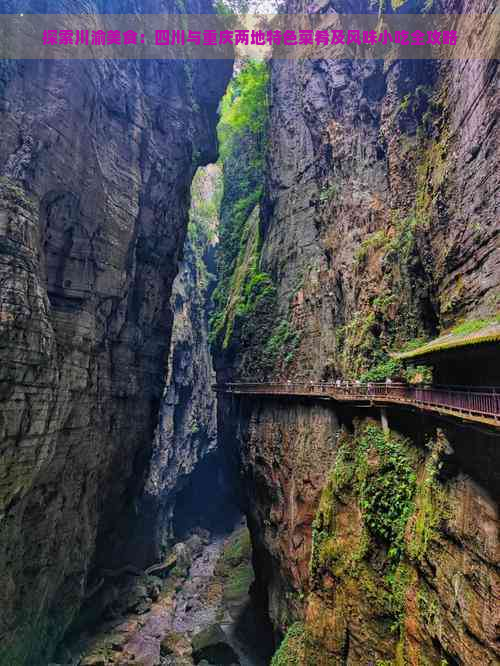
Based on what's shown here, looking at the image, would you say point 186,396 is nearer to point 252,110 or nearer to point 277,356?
point 277,356

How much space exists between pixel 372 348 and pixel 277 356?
8451 millimetres

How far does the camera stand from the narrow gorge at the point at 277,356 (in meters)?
9.62

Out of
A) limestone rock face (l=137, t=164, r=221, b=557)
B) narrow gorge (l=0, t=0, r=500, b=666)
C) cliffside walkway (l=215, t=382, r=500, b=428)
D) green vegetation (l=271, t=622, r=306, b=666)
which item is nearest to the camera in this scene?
cliffside walkway (l=215, t=382, r=500, b=428)

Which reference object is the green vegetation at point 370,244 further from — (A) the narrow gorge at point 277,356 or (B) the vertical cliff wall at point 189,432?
(B) the vertical cliff wall at point 189,432

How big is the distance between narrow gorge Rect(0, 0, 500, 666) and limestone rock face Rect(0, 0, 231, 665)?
122 millimetres

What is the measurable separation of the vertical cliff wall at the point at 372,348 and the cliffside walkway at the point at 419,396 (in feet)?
1.80

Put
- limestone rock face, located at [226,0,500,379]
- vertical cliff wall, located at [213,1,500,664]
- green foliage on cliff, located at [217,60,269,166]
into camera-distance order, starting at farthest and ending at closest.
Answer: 1. green foliage on cliff, located at [217,60,269,166]
2. limestone rock face, located at [226,0,500,379]
3. vertical cliff wall, located at [213,1,500,664]

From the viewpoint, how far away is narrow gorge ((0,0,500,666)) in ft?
31.6

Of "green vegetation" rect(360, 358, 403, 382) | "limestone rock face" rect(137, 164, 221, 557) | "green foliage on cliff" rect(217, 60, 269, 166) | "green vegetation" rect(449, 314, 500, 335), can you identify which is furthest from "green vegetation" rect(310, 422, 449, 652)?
"green foliage on cliff" rect(217, 60, 269, 166)

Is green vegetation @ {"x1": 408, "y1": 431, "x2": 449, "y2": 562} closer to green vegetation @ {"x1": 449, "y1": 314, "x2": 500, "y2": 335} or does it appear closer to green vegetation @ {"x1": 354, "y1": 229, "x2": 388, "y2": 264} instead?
green vegetation @ {"x1": 449, "y1": 314, "x2": 500, "y2": 335}

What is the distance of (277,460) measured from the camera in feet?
62.2

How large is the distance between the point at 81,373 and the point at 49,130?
1029cm

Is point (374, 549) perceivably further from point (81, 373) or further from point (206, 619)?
point (206, 619)

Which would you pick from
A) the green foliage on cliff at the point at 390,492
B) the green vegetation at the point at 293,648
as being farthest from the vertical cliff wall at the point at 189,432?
the green foliage on cliff at the point at 390,492
